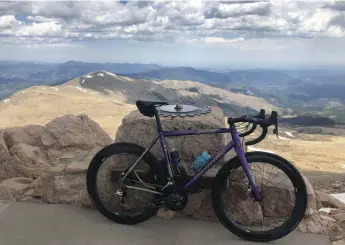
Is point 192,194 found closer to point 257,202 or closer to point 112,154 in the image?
point 257,202

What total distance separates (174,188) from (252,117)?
57.1 inches

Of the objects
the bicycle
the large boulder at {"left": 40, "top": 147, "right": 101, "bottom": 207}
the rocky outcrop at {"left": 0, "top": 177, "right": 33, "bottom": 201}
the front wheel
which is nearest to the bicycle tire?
the bicycle

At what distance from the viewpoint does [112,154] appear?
225 inches

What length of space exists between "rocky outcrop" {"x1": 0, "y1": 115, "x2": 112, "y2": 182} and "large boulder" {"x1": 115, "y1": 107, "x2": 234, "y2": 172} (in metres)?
3.52

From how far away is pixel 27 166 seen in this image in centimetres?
919

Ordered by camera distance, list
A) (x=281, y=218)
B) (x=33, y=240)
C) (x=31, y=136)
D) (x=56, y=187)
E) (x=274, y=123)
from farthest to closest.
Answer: (x=31, y=136) → (x=56, y=187) → (x=281, y=218) → (x=33, y=240) → (x=274, y=123)

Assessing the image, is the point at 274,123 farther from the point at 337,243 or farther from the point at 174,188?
the point at 337,243

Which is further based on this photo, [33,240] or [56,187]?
[56,187]

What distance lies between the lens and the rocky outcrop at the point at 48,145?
30.0 ft

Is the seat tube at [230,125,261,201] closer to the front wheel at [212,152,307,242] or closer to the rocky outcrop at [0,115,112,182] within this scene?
the front wheel at [212,152,307,242]

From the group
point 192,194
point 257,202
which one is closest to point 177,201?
point 192,194

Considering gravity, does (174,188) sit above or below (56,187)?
above

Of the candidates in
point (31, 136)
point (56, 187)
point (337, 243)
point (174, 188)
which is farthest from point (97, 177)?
point (31, 136)

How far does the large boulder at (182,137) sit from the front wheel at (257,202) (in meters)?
0.57
